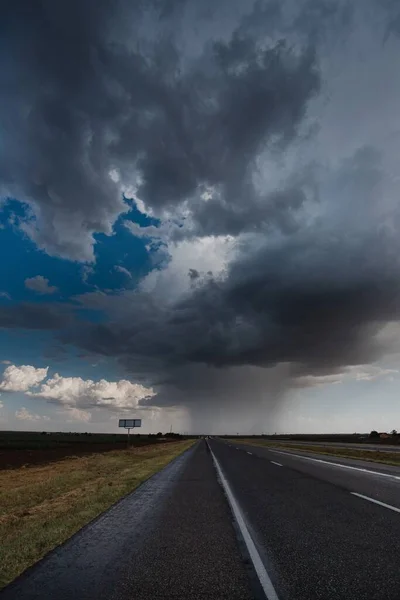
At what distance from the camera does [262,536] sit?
7.52 meters

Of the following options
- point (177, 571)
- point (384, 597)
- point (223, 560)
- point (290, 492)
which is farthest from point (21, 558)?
point (290, 492)

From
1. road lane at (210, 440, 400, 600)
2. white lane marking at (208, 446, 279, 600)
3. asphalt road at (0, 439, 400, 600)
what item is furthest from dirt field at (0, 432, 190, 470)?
road lane at (210, 440, 400, 600)

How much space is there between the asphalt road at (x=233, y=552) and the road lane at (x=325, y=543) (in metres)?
0.02

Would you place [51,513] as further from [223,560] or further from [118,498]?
[223,560]

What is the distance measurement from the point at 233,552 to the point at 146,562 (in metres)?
1.37

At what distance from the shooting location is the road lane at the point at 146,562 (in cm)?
493

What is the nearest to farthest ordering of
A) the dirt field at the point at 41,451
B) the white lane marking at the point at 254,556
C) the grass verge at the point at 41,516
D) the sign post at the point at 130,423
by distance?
the white lane marking at the point at 254,556 < the grass verge at the point at 41,516 < the dirt field at the point at 41,451 < the sign post at the point at 130,423

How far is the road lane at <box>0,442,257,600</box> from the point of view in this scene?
4.93 m

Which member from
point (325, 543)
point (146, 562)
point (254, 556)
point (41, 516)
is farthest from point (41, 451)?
point (254, 556)

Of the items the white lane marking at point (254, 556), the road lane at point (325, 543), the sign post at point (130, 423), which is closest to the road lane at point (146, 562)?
the white lane marking at point (254, 556)

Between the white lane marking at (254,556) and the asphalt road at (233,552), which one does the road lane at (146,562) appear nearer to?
the asphalt road at (233,552)

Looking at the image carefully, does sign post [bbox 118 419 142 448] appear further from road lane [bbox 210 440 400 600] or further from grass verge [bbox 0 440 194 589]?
road lane [bbox 210 440 400 600]

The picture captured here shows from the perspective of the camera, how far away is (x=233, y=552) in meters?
6.54

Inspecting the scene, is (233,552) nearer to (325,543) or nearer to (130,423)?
(325,543)
